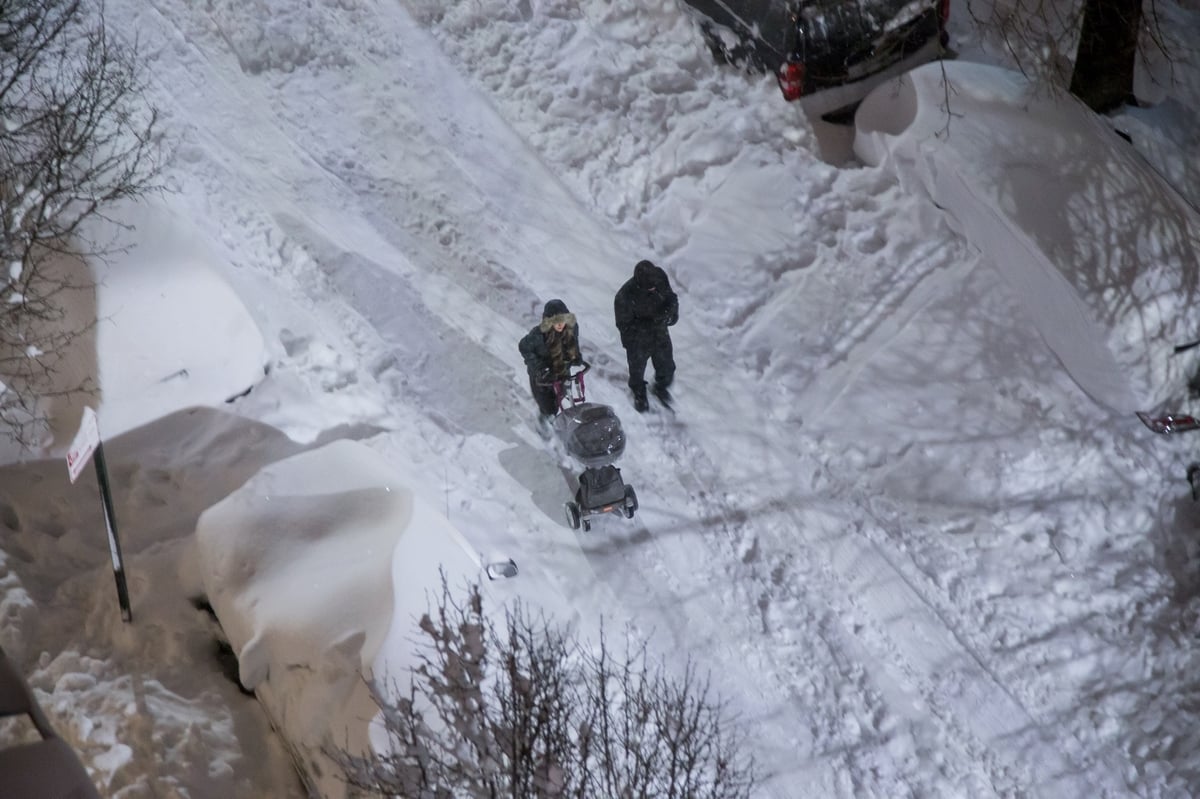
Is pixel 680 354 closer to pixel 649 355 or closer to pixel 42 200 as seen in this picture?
pixel 649 355

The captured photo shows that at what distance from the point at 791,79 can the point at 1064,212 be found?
3.27 m

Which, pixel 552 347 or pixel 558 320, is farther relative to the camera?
pixel 552 347

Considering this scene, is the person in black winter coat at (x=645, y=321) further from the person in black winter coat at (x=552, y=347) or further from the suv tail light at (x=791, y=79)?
the suv tail light at (x=791, y=79)

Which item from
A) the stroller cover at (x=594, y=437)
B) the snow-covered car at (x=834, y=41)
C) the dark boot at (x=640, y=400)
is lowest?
the dark boot at (x=640, y=400)

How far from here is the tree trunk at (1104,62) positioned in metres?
10.8

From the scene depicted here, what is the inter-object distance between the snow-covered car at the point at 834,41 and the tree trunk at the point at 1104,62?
59.9 inches

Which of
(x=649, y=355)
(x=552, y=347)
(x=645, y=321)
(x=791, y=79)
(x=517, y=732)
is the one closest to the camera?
(x=517, y=732)

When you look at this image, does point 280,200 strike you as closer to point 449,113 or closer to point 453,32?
point 449,113

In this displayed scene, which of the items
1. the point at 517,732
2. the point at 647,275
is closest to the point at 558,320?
the point at 647,275

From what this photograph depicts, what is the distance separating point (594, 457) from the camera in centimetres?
841

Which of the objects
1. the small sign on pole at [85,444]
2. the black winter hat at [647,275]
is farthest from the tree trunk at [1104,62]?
the small sign on pole at [85,444]

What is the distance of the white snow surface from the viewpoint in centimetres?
766

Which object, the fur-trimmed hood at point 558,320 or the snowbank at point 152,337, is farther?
the snowbank at point 152,337

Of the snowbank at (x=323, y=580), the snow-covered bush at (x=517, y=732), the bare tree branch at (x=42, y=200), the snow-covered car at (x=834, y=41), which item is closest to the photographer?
the snow-covered bush at (x=517, y=732)
